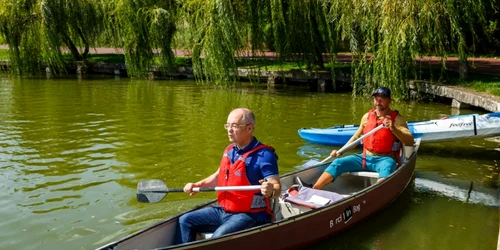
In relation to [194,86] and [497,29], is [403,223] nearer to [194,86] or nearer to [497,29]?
[194,86]

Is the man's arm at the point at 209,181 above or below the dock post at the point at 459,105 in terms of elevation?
above

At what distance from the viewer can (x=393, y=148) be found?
23.5 ft

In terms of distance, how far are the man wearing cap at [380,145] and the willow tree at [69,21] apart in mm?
16970

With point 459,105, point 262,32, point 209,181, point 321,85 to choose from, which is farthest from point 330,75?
point 209,181

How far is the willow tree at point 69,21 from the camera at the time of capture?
21.0 m

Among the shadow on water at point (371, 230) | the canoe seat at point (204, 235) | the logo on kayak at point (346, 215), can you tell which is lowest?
the shadow on water at point (371, 230)

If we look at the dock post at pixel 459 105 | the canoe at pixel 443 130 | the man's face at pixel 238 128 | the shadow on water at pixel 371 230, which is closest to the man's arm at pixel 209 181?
the man's face at pixel 238 128

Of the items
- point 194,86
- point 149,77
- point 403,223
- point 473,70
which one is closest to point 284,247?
point 403,223

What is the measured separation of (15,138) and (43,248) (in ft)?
19.1

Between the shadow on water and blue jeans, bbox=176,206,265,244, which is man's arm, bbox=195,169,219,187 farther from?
the shadow on water

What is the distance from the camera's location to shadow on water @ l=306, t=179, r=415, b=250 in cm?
591

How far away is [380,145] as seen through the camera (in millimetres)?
7137

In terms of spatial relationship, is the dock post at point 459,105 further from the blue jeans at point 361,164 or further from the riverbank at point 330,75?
the blue jeans at point 361,164

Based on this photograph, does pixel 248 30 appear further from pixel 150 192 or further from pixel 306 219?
pixel 150 192
